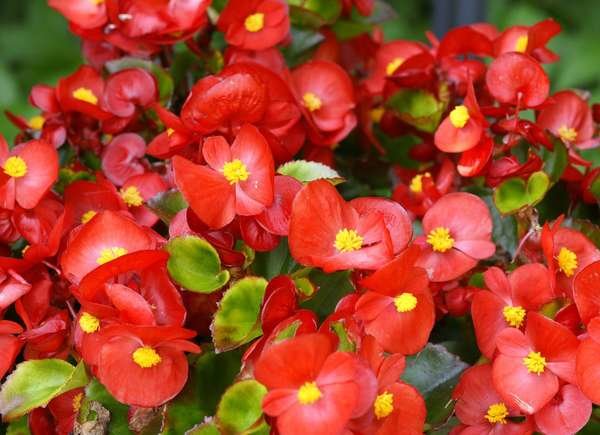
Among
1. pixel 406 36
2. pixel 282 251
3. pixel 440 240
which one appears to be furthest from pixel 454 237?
pixel 406 36

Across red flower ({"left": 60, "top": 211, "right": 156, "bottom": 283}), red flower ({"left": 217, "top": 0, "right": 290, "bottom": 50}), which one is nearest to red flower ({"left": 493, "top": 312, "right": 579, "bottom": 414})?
red flower ({"left": 60, "top": 211, "right": 156, "bottom": 283})

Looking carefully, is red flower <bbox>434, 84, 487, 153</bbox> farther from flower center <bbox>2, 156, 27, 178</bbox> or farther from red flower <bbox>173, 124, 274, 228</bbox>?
flower center <bbox>2, 156, 27, 178</bbox>

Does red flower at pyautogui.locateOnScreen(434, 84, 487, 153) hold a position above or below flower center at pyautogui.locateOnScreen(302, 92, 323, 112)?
above

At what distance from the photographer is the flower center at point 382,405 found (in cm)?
49

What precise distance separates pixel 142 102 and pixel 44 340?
23cm

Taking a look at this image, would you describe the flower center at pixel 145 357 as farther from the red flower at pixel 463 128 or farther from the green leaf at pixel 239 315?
the red flower at pixel 463 128

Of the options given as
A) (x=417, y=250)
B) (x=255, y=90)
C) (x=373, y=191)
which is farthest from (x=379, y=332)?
(x=373, y=191)

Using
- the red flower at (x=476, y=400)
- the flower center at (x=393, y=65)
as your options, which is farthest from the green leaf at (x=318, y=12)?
the red flower at (x=476, y=400)

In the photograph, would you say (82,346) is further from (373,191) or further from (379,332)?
(373,191)

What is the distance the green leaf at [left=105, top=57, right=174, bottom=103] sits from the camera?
750 mm

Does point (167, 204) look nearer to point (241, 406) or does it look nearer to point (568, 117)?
point (241, 406)

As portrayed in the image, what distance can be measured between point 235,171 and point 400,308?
128 millimetres

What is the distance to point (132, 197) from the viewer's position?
0.66 m

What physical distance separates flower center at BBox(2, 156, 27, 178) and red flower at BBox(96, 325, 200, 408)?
16 centimetres
